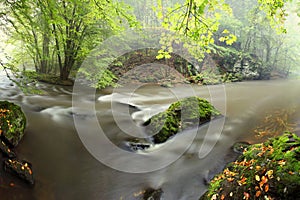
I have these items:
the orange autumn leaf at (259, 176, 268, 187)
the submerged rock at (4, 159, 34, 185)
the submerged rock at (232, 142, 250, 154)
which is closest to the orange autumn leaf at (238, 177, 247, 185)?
the orange autumn leaf at (259, 176, 268, 187)

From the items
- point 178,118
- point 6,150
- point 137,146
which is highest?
point 178,118

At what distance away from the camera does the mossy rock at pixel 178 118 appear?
16.6ft

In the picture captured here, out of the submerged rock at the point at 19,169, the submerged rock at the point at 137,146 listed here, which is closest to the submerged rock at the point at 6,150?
the submerged rock at the point at 19,169

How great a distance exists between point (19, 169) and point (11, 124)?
1.08 m

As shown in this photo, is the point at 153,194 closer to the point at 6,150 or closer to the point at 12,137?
the point at 6,150

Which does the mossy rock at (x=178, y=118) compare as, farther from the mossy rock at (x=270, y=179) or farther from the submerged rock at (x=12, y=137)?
the submerged rock at (x=12, y=137)

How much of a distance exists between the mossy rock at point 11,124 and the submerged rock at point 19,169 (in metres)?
0.57

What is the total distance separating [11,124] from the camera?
12.5 feet

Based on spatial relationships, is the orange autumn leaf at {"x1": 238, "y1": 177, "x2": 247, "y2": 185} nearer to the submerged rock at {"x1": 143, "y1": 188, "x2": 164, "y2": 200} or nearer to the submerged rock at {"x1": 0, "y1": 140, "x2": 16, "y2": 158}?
the submerged rock at {"x1": 143, "y1": 188, "x2": 164, "y2": 200}

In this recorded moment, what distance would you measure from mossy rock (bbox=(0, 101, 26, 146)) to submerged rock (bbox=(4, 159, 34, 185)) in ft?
1.88

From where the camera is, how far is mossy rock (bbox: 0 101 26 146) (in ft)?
11.8

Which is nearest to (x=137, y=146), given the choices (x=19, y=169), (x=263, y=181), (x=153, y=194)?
(x=153, y=194)

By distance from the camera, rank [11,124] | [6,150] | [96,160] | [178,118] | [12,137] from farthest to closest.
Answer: [178,118], [96,160], [11,124], [12,137], [6,150]

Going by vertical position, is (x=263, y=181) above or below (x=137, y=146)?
above
